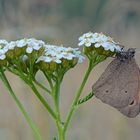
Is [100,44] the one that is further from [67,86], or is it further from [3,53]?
[67,86]

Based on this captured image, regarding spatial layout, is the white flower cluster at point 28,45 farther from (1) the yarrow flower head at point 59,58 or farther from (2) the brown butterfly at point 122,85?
(2) the brown butterfly at point 122,85

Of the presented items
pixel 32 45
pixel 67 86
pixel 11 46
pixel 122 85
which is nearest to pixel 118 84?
pixel 122 85

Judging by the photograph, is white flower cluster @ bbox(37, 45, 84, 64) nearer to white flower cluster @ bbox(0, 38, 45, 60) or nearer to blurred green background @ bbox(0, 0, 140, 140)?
white flower cluster @ bbox(0, 38, 45, 60)

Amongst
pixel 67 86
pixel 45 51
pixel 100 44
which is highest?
pixel 67 86

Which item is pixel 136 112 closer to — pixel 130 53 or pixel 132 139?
pixel 130 53

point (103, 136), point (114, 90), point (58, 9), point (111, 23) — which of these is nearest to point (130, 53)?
point (114, 90)

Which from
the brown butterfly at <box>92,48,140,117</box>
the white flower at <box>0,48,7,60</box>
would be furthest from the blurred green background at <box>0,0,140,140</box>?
the white flower at <box>0,48,7,60</box>
